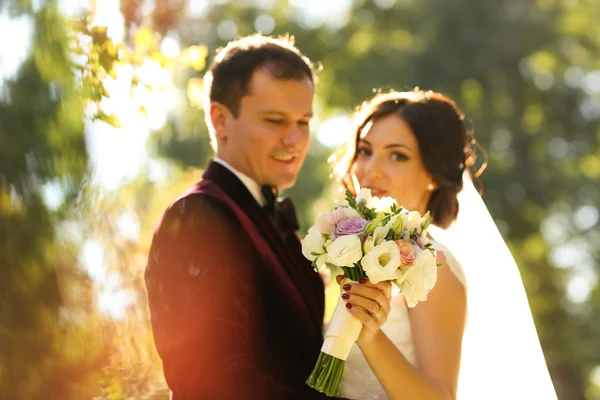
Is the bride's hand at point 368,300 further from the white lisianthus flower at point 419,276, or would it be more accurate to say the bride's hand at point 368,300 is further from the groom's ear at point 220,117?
the groom's ear at point 220,117

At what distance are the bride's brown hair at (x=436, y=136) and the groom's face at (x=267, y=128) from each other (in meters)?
0.40

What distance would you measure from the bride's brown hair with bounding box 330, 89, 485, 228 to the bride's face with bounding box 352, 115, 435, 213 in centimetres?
4

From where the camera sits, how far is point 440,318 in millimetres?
3602

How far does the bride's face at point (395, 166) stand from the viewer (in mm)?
4070

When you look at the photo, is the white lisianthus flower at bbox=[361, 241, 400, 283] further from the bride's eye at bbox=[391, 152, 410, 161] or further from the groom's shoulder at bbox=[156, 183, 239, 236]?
the bride's eye at bbox=[391, 152, 410, 161]

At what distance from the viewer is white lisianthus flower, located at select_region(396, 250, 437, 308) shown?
300 cm

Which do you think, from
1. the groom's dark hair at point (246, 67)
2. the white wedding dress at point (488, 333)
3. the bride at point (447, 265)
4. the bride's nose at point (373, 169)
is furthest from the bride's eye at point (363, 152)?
the white wedding dress at point (488, 333)

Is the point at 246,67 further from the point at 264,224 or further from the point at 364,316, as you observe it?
the point at 364,316

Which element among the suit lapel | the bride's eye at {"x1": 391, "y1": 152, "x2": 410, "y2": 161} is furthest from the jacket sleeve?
the bride's eye at {"x1": 391, "y1": 152, "x2": 410, "y2": 161}

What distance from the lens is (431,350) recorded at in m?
3.55

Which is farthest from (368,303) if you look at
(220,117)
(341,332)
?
(220,117)

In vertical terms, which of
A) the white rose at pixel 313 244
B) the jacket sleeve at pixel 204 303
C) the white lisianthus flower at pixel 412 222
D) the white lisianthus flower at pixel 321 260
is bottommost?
the jacket sleeve at pixel 204 303

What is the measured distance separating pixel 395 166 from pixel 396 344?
92cm

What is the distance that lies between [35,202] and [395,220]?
132 centimetres
